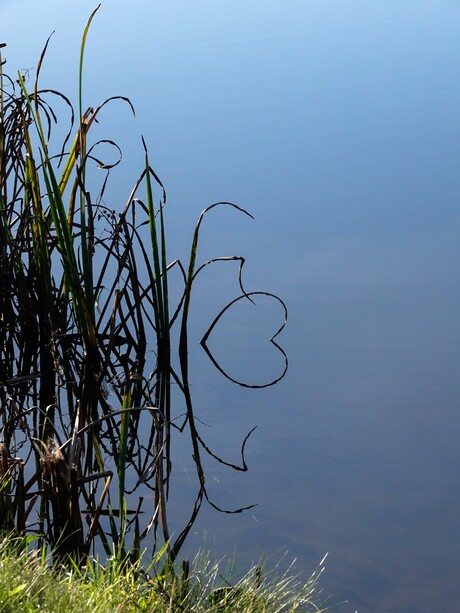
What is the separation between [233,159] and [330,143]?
536 mm

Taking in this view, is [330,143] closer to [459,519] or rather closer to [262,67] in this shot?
[262,67]

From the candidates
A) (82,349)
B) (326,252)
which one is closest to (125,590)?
(82,349)

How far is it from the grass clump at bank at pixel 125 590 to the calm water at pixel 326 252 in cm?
31

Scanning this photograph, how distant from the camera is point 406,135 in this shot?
16.1ft

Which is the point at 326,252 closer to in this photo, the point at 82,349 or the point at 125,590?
the point at 82,349

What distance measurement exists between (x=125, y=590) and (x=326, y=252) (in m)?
2.35

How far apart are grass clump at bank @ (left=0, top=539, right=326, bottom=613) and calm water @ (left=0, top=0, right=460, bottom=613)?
0.31 m

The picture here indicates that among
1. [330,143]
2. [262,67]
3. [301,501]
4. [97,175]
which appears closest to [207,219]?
[97,175]

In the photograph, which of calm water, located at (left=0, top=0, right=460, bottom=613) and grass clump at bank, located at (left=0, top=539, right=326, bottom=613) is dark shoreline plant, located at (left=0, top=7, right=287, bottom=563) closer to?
calm water, located at (left=0, top=0, right=460, bottom=613)

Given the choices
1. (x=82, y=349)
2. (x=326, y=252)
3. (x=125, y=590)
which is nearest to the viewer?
(x=125, y=590)

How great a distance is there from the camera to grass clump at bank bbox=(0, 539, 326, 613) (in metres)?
1.39

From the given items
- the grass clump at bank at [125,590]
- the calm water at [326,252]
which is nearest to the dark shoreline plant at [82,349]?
the calm water at [326,252]

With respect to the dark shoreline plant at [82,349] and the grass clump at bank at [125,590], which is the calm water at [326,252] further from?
the grass clump at bank at [125,590]

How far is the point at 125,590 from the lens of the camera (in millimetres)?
1572
